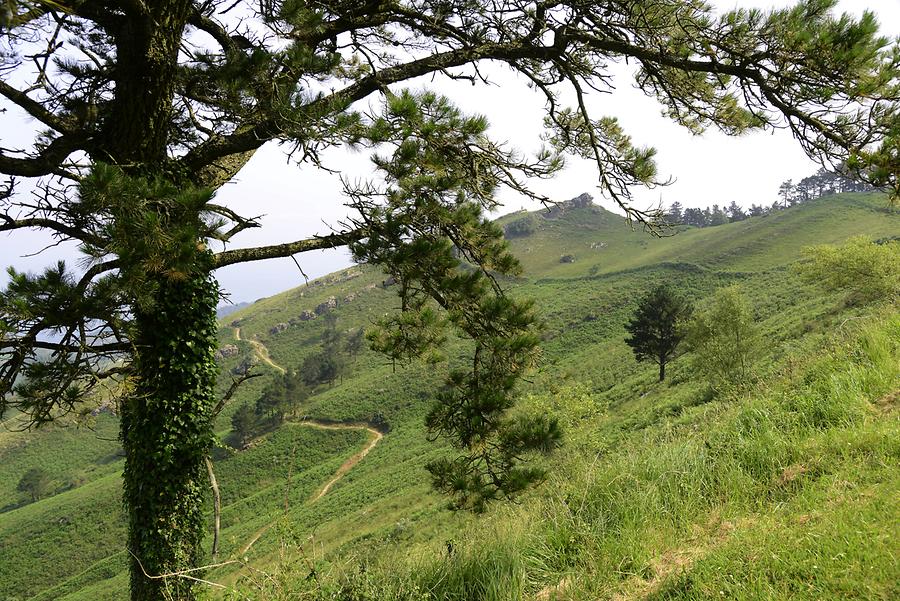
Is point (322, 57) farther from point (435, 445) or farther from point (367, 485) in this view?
point (435, 445)

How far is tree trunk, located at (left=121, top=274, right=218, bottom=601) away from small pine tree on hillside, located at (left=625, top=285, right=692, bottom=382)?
32048mm

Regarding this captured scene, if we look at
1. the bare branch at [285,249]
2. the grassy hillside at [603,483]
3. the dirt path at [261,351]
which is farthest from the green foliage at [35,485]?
the bare branch at [285,249]

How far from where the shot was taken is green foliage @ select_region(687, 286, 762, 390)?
76.8 ft

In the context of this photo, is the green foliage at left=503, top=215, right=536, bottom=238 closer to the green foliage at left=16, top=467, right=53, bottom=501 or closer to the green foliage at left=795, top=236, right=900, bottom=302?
the green foliage at left=795, top=236, right=900, bottom=302

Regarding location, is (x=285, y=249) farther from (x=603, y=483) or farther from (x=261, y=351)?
(x=261, y=351)

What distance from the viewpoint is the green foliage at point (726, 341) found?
23.4 meters

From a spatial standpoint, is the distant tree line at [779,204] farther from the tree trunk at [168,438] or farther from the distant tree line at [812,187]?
the tree trunk at [168,438]

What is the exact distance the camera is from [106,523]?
131 ft

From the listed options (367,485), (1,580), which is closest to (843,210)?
(367,485)

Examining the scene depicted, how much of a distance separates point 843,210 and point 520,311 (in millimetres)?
97490

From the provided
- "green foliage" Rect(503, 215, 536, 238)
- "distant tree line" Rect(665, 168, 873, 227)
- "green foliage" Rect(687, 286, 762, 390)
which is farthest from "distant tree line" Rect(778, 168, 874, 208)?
"green foliage" Rect(687, 286, 762, 390)

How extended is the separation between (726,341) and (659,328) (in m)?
9.29

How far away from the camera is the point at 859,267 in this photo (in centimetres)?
2381

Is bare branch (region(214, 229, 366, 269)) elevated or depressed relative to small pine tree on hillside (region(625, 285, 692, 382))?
elevated
